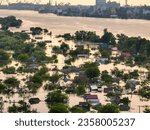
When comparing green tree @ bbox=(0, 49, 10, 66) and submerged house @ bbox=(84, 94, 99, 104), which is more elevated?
green tree @ bbox=(0, 49, 10, 66)

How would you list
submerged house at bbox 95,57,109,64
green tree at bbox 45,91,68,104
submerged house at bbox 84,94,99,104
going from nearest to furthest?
green tree at bbox 45,91,68,104
submerged house at bbox 84,94,99,104
submerged house at bbox 95,57,109,64

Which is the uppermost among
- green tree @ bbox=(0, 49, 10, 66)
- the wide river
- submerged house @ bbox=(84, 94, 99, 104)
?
the wide river

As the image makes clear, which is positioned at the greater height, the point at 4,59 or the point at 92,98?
the point at 4,59

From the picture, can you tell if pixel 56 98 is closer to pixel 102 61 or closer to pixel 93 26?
pixel 102 61

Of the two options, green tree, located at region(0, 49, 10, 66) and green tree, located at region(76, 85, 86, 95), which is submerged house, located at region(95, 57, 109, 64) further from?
green tree, located at region(76, 85, 86, 95)

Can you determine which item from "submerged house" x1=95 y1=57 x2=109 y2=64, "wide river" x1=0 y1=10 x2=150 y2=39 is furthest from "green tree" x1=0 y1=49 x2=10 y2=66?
"wide river" x1=0 y1=10 x2=150 y2=39

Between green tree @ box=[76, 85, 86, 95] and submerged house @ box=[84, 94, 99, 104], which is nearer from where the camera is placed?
submerged house @ box=[84, 94, 99, 104]

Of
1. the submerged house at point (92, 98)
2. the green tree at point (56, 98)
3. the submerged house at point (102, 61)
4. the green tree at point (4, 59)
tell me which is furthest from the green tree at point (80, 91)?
the green tree at point (4, 59)

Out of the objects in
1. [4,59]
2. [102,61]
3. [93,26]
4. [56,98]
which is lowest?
[102,61]

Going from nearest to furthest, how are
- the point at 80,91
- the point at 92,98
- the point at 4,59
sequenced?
1. the point at 92,98
2. the point at 80,91
3. the point at 4,59

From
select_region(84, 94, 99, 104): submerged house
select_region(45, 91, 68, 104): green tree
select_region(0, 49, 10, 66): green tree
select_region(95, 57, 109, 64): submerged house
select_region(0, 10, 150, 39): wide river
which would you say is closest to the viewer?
Answer: select_region(45, 91, 68, 104): green tree

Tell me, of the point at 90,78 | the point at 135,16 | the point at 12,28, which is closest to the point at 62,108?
the point at 90,78

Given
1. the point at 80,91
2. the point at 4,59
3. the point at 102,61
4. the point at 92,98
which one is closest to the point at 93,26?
the point at 102,61
